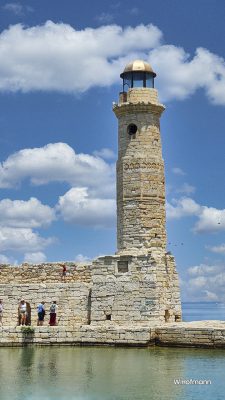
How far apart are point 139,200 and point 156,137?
2.59 m

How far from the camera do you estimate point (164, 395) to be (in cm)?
1348

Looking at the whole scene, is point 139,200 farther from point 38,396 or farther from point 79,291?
point 38,396

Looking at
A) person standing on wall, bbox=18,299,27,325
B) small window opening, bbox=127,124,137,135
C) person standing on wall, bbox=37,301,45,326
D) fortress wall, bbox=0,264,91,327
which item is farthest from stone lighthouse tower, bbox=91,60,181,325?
person standing on wall, bbox=18,299,27,325

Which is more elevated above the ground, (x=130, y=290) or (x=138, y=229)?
(x=138, y=229)

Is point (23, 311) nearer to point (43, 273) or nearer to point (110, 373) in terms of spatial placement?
point (43, 273)

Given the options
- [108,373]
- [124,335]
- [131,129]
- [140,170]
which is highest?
[131,129]

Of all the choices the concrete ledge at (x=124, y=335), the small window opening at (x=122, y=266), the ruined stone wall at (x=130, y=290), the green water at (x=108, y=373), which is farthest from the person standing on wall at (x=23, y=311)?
the small window opening at (x=122, y=266)

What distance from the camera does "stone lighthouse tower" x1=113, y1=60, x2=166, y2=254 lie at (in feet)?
79.0

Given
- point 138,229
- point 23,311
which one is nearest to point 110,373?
point 23,311

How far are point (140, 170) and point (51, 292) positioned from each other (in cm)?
546

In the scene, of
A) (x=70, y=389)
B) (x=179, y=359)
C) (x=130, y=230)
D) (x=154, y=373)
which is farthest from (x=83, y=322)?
(x=70, y=389)

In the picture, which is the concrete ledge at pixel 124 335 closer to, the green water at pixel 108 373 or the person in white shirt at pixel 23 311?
the green water at pixel 108 373

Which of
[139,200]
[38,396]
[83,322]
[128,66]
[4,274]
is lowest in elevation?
[38,396]

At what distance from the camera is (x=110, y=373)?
16047 millimetres
